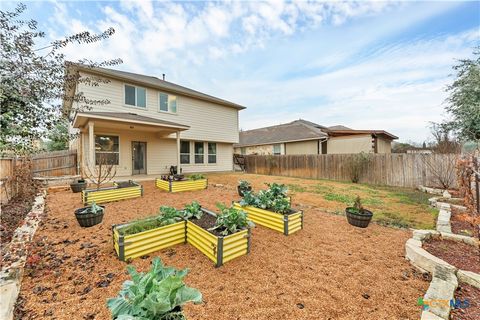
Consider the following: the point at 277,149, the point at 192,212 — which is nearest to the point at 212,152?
the point at 277,149

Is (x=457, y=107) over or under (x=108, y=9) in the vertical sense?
under

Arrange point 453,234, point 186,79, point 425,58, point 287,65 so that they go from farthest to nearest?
1. point 186,79
2. point 287,65
3. point 425,58
4. point 453,234

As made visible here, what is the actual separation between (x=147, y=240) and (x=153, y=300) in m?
1.89

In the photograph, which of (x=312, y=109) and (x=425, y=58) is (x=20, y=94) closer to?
(x=425, y=58)

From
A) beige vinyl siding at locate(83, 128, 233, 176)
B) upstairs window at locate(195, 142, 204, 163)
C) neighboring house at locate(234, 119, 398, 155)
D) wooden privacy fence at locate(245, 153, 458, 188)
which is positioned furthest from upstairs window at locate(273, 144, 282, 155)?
upstairs window at locate(195, 142, 204, 163)

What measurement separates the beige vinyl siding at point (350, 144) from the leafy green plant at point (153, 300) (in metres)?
15.2

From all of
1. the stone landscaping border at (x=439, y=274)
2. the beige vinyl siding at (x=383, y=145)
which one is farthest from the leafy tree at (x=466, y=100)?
the stone landscaping border at (x=439, y=274)

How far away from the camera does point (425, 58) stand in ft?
25.6

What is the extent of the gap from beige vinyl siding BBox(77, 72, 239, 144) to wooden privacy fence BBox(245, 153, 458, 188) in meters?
4.77

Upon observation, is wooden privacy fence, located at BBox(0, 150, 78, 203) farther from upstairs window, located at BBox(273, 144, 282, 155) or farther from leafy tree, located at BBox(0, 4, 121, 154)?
upstairs window, located at BBox(273, 144, 282, 155)

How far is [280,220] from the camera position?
3732 mm

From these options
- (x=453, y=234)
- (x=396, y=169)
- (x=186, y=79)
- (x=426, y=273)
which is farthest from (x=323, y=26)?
(x=186, y=79)

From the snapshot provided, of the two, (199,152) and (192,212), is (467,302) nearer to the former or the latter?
(192,212)

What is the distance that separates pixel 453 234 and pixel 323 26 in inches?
342
